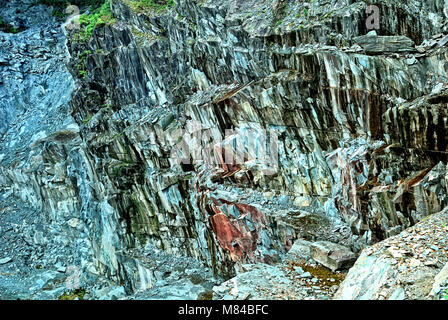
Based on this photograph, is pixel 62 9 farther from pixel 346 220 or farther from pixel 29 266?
pixel 346 220

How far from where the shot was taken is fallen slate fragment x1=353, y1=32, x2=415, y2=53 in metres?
15.2

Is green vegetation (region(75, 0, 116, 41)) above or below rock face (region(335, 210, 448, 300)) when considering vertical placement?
above

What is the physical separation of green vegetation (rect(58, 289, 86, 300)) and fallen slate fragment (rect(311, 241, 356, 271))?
62.7 feet

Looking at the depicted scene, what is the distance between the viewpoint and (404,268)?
888 centimetres

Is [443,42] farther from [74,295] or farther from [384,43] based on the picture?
[74,295]

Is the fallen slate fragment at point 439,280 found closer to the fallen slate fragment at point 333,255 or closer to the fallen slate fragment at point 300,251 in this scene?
the fallen slate fragment at point 333,255

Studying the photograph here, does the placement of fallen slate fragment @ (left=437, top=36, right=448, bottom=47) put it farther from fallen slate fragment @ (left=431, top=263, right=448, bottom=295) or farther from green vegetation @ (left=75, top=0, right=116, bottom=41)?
green vegetation @ (left=75, top=0, right=116, bottom=41)

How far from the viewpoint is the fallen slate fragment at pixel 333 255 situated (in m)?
13.0

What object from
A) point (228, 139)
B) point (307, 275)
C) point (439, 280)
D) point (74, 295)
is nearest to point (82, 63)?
point (228, 139)

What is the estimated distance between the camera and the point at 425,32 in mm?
15102

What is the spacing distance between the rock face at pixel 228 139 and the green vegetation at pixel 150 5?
0.42 m

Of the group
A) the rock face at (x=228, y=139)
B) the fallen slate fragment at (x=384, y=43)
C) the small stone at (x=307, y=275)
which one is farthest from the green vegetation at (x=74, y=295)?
the fallen slate fragment at (x=384, y=43)

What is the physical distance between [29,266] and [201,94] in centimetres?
1906

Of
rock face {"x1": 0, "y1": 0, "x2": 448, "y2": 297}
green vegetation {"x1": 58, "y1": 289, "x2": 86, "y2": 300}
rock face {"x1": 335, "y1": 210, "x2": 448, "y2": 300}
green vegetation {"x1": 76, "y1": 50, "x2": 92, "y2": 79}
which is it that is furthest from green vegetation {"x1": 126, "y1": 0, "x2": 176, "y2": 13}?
rock face {"x1": 335, "y1": 210, "x2": 448, "y2": 300}
